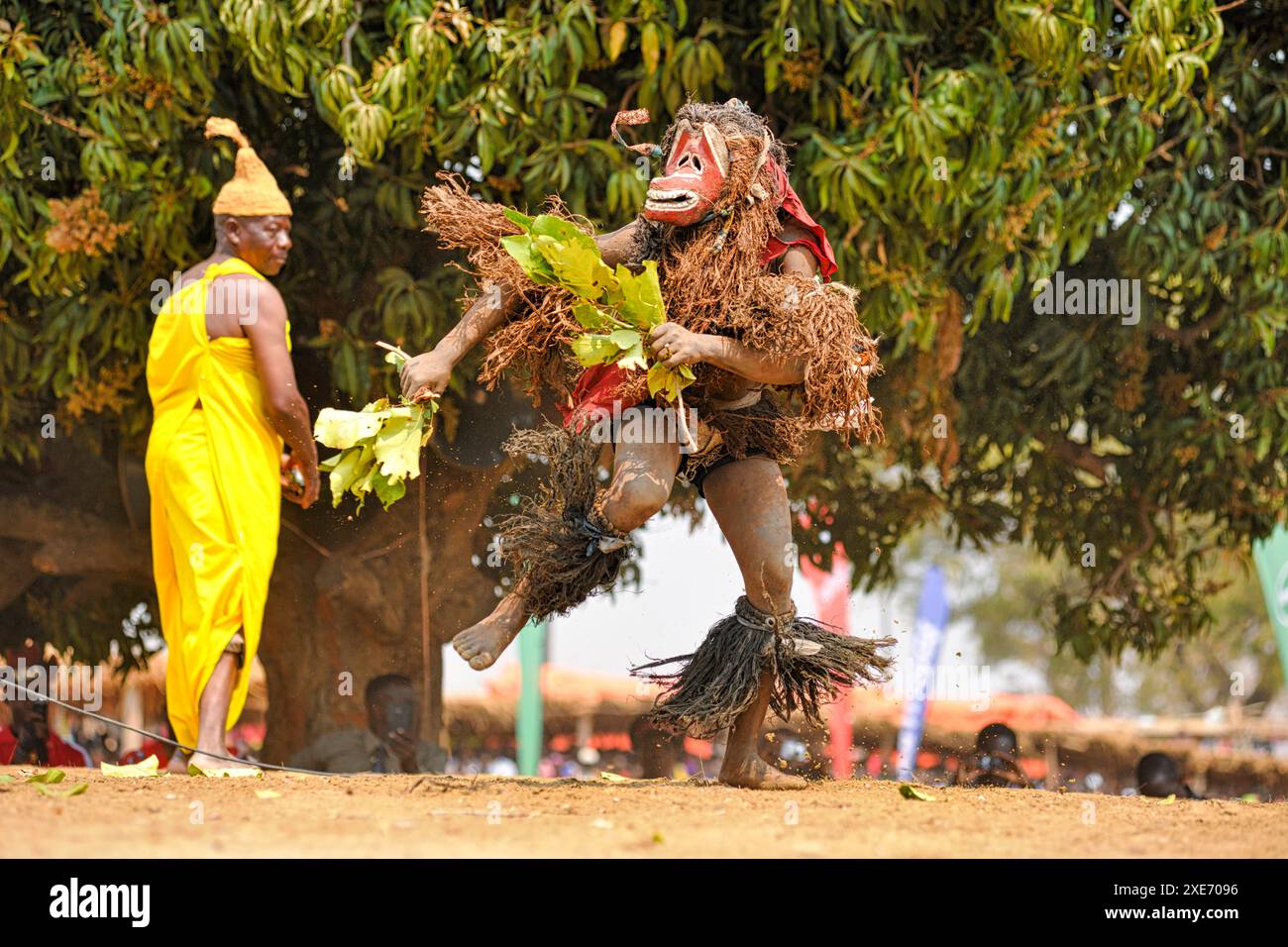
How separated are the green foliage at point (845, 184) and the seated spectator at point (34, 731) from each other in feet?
4.18

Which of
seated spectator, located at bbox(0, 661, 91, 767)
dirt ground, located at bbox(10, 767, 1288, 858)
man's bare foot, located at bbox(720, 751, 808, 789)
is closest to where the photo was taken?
dirt ground, located at bbox(10, 767, 1288, 858)

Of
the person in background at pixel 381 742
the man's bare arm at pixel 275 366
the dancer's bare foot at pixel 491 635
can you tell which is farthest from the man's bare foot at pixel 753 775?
the person in background at pixel 381 742

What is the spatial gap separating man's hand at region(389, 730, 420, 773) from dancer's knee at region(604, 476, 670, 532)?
3847 millimetres

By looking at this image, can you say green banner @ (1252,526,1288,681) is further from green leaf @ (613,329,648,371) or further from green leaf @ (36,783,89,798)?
green leaf @ (36,783,89,798)

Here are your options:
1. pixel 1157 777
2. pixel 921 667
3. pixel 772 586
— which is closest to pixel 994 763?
pixel 1157 777

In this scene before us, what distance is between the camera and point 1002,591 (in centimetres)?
2542

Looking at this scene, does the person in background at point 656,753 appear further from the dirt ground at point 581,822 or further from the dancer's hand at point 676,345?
the dancer's hand at point 676,345

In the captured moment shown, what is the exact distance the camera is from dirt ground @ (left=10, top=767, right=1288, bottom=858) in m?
3.20

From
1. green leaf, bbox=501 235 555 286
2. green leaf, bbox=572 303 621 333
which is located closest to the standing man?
green leaf, bbox=501 235 555 286

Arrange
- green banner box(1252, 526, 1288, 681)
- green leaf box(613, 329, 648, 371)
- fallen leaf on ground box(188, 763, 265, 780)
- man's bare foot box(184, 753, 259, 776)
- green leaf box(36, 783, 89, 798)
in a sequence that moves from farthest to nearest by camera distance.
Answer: green banner box(1252, 526, 1288, 681)
man's bare foot box(184, 753, 259, 776)
fallen leaf on ground box(188, 763, 265, 780)
green leaf box(613, 329, 648, 371)
green leaf box(36, 783, 89, 798)

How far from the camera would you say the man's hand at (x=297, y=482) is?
19.1ft

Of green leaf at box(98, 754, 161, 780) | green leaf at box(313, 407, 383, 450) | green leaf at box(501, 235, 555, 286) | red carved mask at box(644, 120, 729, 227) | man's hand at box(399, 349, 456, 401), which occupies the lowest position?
green leaf at box(98, 754, 161, 780)

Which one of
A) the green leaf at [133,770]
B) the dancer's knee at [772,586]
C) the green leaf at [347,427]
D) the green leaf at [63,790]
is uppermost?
the green leaf at [347,427]
